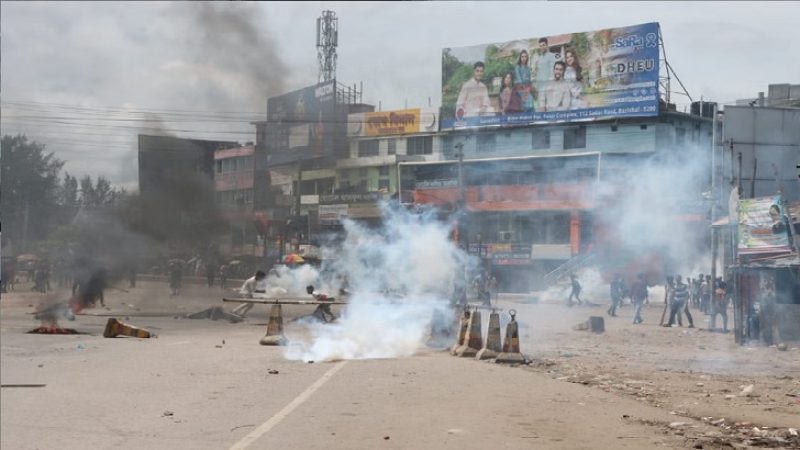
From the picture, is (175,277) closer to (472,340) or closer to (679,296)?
(472,340)

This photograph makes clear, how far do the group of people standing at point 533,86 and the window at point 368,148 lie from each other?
6637 millimetres

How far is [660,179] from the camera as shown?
72.8 ft

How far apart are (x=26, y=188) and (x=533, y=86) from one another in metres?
33.6

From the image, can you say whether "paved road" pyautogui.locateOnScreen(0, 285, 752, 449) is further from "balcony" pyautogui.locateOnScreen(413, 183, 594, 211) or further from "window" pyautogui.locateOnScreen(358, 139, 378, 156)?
"window" pyautogui.locateOnScreen(358, 139, 378, 156)

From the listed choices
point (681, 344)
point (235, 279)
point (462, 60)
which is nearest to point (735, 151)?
point (681, 344)

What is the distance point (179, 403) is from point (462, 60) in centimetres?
3580

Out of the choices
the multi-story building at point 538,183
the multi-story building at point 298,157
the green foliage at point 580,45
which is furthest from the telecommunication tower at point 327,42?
the green foliage at point 580,45

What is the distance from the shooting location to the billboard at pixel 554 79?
118ft

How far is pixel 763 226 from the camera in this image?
14.3 meters

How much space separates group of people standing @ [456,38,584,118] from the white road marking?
3076 cm

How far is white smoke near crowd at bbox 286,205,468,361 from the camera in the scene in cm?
1470

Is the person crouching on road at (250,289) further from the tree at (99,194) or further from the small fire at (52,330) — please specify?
the tree at (99,194)

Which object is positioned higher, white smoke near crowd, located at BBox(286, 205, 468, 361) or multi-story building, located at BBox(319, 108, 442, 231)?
multi-story building, located at BBox(319, 108, 442, 231)

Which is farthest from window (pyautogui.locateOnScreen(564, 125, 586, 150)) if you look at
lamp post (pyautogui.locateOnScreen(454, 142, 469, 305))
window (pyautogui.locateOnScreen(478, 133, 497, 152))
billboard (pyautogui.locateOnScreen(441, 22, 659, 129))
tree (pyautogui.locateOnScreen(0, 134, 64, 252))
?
tree (pyautogui.locateOnScreen(0, 134, 64, 252))
